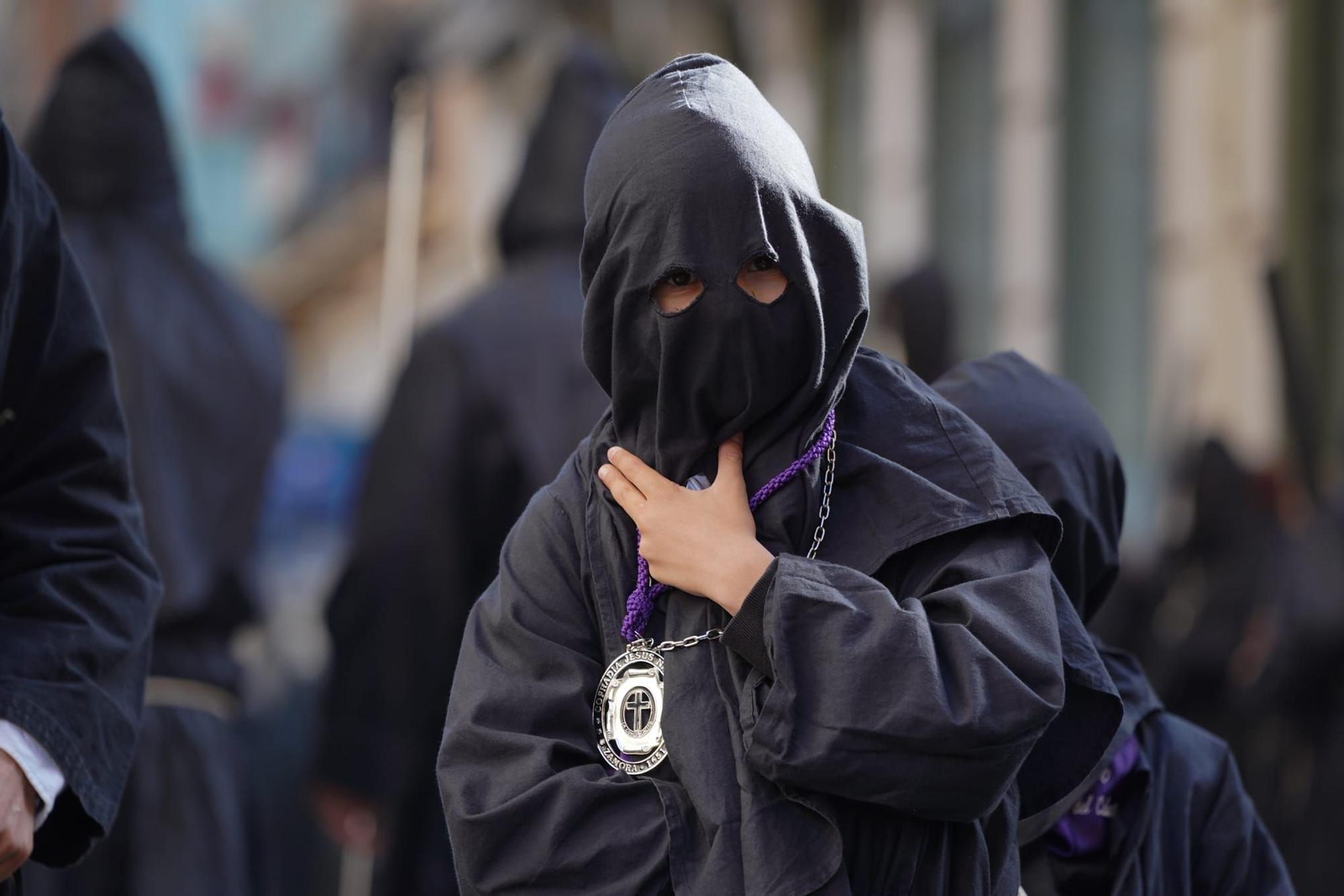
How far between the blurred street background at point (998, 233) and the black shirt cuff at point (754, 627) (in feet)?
10.2

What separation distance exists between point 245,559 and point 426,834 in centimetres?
82

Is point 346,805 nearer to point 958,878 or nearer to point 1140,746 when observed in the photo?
point 1140,746

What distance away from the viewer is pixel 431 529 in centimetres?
536

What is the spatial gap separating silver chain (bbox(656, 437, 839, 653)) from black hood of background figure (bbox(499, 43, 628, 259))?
9.77 feet

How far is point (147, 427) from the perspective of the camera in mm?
4945

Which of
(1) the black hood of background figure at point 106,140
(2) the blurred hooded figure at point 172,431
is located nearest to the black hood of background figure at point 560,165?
(2) the blurred hooded figure at point 172,431

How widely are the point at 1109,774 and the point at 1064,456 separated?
441 millimetres

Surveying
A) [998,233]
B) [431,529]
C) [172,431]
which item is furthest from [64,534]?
[998,233]

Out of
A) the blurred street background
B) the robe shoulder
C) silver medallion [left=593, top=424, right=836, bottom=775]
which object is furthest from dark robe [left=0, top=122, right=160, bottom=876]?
the blurred street background

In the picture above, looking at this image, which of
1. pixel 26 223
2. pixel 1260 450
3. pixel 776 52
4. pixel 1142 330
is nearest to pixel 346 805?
pixel 26 223

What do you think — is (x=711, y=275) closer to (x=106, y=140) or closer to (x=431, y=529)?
(x=431, y=529)

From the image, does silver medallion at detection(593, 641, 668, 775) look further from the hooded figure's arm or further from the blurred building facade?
the blurred building facade

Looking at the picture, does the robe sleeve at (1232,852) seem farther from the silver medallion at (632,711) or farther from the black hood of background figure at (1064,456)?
the silver medallion at (632,711)

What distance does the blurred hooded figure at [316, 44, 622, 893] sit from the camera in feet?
17.4
